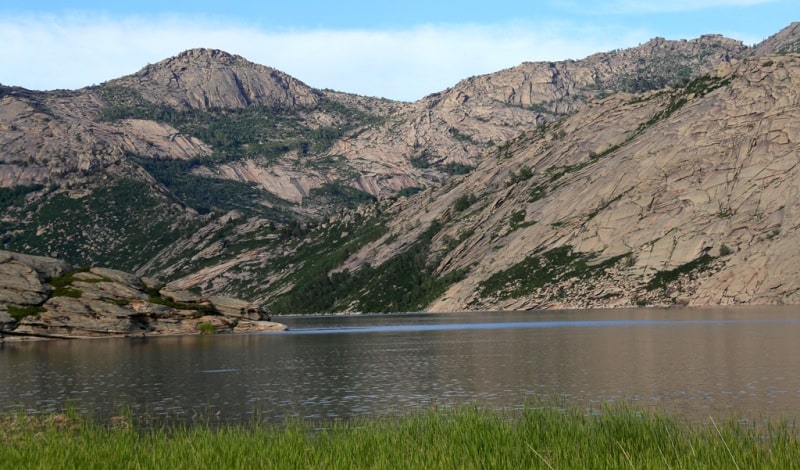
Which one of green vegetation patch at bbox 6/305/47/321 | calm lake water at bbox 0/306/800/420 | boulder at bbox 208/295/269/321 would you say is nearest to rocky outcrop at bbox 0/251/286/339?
green vegetation patch at bbox 6/305/47/321

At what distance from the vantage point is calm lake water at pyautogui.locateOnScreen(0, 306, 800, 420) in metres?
55.0

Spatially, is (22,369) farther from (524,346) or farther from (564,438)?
(564,438)

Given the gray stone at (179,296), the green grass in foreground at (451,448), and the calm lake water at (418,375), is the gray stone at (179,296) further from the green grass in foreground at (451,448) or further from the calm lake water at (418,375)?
the green grass in foreground at (451,448)

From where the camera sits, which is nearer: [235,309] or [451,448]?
[451,448]

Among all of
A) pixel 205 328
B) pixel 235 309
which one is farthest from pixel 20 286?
pixel 235 309

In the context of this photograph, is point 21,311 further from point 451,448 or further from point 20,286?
point 451,448

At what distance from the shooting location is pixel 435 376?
74.8 meters

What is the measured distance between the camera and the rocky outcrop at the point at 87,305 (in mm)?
144250

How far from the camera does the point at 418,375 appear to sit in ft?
250

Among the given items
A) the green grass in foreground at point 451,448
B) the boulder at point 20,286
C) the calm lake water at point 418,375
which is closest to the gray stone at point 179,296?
the boulder at point 20,286

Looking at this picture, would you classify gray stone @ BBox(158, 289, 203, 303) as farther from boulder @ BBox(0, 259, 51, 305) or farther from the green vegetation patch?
the green vegetation patch

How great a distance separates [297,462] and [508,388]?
3600 centimetres

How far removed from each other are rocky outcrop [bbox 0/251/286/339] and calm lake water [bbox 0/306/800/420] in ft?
52.1

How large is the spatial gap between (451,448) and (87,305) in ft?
437
